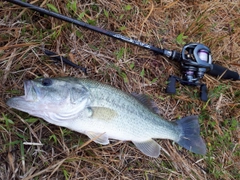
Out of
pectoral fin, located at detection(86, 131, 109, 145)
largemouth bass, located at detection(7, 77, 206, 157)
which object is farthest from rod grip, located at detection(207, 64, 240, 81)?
pectoral fin, located at detection(86, 131, 109, 145)

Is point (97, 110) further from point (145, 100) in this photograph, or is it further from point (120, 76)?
point (120, 76)

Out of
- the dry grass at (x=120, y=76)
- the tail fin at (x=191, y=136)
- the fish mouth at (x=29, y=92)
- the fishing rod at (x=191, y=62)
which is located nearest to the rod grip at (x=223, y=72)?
the fishing rod at (x=191, y=62)

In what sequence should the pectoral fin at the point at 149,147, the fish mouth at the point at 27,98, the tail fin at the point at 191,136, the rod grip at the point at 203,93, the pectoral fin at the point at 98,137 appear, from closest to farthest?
the fish mouth at the point at 27,98 → the pectoral fin at the point at 98,137 → the pectoral fin at the point at 149,147 → the tail fin at the point at 191,136 → the rod grip at the point at 203,93

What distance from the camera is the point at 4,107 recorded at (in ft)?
8.81

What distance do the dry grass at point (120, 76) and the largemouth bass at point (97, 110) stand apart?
0.22 metres

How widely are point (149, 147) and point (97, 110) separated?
80 cm

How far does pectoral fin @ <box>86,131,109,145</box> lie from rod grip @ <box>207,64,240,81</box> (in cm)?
163

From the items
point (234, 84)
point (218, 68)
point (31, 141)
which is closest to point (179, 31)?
point (218, 68)

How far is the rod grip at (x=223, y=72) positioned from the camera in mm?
3451

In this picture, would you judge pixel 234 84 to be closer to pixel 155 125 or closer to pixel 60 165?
pixel 155 125

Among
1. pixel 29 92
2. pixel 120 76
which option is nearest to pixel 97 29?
pixel 120 76

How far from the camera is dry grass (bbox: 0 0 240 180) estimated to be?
274 cm

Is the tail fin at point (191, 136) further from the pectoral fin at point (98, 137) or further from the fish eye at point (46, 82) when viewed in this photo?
the fish eye at point (46, 82)

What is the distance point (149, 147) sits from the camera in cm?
299
